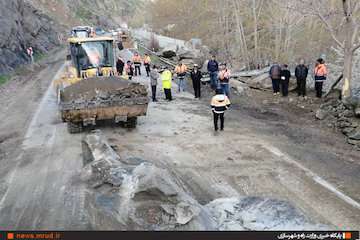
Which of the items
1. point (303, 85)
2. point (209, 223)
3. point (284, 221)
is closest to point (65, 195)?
point (209, 223)

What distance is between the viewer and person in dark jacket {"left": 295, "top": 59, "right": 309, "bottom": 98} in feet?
55.1

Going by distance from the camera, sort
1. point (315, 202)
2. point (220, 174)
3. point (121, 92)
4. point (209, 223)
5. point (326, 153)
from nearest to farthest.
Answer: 1. point (209, 223)
2. point (315, 202)
3. point (220, 174)
4. point (326, 153)
5. point (121, 92)

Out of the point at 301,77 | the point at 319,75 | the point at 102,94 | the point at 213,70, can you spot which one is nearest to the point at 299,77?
the point at 301,77

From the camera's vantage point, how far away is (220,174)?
30.6ft

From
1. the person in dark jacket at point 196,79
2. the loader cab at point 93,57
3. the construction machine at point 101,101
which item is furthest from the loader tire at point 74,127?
the person in dark jacket at point 196,79

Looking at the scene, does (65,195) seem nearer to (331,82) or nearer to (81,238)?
(81,238)

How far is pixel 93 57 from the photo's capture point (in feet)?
53.6

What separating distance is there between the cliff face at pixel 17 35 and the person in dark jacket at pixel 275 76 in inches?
698

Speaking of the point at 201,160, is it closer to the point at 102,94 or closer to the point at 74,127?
the point at 102,94

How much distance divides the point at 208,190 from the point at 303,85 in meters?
10.2

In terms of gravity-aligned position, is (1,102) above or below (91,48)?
below

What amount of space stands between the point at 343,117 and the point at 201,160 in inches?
232

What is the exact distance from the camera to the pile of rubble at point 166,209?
626cm

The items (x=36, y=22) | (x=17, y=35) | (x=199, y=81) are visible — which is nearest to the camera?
(x=199, y=81)
